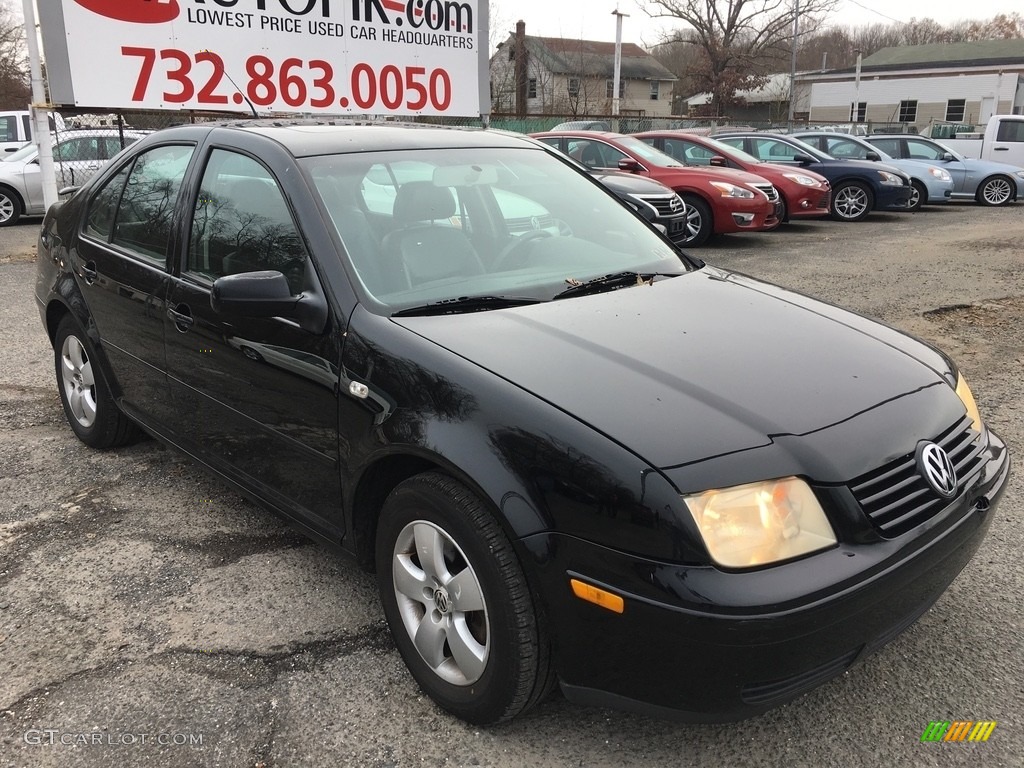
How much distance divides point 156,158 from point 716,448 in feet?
9.58

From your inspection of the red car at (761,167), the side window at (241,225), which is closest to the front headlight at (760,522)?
the side window at (241,225)

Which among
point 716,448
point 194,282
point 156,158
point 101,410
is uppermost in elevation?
point 156,158

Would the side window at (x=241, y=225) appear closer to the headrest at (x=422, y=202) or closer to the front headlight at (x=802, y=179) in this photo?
the headrest at (x=422, y=202)

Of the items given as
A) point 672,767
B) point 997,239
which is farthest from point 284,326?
point 997,239

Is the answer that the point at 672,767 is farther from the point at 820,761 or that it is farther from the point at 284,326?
the point at 284,326

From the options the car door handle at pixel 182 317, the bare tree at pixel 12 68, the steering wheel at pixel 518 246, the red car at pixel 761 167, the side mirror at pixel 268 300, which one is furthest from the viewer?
the bare tree at pixel 12 68

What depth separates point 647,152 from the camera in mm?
11828

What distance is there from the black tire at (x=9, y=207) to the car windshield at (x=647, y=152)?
9320 mm

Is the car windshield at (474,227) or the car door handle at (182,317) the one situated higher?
the car windshield at (474,227)

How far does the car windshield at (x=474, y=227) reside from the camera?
271cm

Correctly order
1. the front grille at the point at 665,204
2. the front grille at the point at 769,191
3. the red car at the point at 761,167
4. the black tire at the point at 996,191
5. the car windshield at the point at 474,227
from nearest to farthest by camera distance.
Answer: the car windshield at the point at 474,227 < the front grille at the point at 665,204 < the front grille at the point at 769,191 < the red car at the point at 761,167 < the black tire at the point at 996,191

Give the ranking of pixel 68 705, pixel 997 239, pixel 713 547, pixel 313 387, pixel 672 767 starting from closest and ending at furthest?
pixel 713 547 → pixel 672 767 → pixel 68 705 → pixel 313 387 → pixel 997 239

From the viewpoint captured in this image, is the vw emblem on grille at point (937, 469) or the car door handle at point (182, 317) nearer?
the vw emblem on grille at point (937, 469)

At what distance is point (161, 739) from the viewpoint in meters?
2.24
